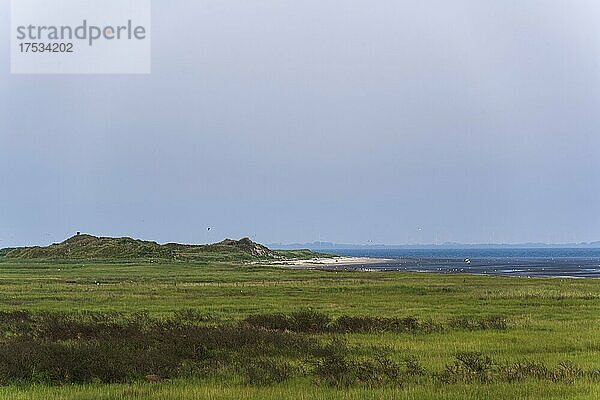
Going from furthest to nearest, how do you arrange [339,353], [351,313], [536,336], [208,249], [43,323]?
[208,249]
[351,313]
[43,323]
[536,336]
[339,353]

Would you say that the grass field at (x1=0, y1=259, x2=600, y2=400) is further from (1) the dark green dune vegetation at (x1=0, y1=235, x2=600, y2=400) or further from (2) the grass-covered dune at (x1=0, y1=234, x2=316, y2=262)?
(2) the grass-covered dune at (x1=0, y1=234, x2=316, y2=262)

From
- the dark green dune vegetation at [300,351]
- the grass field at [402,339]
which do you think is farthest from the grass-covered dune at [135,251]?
the dark green dune vegetation at [300,351]

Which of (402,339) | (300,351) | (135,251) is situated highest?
(135,251)

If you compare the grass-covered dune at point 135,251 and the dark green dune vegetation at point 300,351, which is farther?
the grass-covered dune at point 135,251

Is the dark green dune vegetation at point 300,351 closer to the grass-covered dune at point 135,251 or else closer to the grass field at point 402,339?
the grass field at point 402,339

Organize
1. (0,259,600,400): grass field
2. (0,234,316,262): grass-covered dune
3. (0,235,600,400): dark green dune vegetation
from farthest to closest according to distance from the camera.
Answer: (0,234,316,262): grass-covered dune → (0,235,600,400): dark green dune vegetation → (0,259,600,400): grass field

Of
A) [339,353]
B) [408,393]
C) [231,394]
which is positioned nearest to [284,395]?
[231,394]

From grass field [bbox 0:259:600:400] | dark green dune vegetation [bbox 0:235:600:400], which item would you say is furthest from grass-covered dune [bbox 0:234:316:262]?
dark green dune vegetation [bbox 0:235:600:400]

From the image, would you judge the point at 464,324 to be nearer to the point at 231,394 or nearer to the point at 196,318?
the point at 196,318

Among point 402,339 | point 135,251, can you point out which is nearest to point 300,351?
point 402,339

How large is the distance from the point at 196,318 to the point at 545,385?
16.6m

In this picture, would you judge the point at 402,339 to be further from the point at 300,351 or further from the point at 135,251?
the point at 135,251

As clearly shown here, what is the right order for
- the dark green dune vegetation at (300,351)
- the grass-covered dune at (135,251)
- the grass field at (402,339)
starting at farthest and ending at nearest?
1. the grass-covered dune at (135,251)
2. the dark green dune vegetation at (300,351)
3. the grass field at (402,339)

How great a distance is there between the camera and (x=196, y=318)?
29.2 meters
